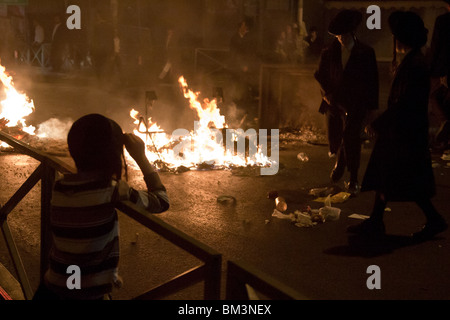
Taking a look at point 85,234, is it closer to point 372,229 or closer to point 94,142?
point 94,142

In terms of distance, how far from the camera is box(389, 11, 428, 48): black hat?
520cm

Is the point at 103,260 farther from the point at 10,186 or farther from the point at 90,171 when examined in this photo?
the point at 10,186

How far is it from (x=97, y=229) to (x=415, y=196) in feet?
11.9

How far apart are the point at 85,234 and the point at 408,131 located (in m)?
3.64

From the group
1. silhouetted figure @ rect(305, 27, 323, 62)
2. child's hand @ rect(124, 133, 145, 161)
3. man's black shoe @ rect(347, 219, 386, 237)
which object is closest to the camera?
child's hand @ rect(124, 133, 145, 161)

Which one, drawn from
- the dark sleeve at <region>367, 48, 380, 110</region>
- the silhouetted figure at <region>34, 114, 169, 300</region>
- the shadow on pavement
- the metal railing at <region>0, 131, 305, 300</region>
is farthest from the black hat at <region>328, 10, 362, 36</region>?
the metal railing at <region>0, 131, 305, 300</region>

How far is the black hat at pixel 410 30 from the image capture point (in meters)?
5.20

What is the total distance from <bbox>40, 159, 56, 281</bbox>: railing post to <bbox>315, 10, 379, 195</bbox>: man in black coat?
4419mm

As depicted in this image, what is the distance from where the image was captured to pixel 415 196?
5.32 meters

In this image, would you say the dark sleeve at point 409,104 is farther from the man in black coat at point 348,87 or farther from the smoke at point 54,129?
the smoke at point 54,129

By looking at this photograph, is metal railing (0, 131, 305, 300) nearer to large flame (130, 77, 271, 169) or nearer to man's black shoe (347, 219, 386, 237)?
man's black shoe (347, 219, 386, 237)

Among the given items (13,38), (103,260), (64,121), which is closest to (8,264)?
(103,260)

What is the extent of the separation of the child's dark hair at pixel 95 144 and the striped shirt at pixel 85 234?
72 mm
